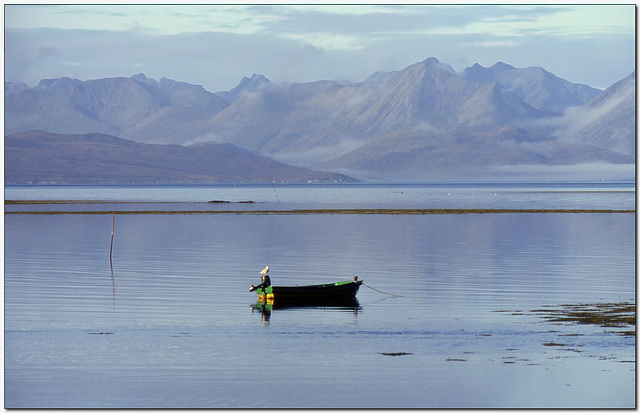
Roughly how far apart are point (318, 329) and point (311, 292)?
7.23 metres

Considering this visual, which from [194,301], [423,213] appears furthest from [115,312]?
[423,213]

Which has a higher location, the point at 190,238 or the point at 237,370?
the point at 190,238

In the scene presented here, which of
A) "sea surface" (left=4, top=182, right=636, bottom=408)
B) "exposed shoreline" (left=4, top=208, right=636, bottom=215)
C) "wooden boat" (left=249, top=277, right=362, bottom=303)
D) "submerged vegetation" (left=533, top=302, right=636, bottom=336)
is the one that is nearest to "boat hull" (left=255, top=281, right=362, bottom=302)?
"wooden boat" (left=249, top=277, right=362, bottom=303)

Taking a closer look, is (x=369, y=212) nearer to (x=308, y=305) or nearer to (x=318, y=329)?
(x=308, y=305)

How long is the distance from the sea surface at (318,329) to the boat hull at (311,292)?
0.94m

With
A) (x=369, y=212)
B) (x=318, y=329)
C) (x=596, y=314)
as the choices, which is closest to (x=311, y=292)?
(x=318, y=329)

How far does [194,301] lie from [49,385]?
17047mm

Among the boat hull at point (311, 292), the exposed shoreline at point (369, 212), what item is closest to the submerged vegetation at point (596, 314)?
the boat hull at point (311, 292)

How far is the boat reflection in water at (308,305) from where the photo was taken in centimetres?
4319

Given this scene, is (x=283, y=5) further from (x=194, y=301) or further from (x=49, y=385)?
(x=194, y=301)

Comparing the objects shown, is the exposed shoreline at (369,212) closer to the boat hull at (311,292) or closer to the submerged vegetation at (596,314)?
the boat hull at (311,292)

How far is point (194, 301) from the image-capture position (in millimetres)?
44281

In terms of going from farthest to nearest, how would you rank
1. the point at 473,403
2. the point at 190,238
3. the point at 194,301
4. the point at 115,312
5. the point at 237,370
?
1. the point at 190,238
2. the point at 194,301
3. the point at 115,312
4. the point at 237,370
5. the point at 473,403

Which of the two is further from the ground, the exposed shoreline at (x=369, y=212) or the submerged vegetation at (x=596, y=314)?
the exposed shoreline at (x=369, y=212)
